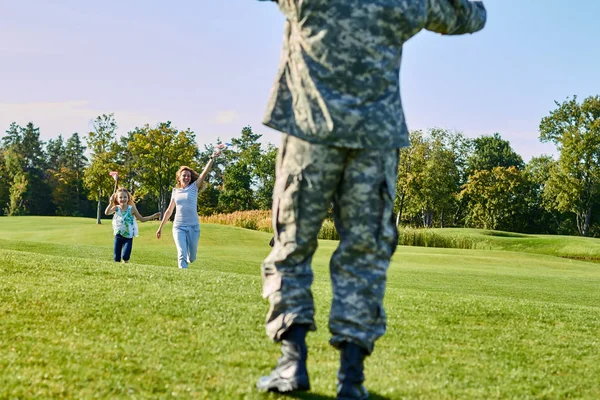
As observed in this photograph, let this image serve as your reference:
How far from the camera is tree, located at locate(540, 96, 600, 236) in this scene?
5119cm

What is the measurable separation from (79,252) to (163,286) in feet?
37.8

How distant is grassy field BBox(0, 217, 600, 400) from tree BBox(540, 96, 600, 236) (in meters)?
47.4

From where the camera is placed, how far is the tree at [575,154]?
51.2 meters

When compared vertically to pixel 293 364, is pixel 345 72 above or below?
above

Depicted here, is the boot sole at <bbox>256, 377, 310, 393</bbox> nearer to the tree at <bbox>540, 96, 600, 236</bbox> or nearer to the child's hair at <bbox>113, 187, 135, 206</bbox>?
the child's hair at <bbox>113, 187, 135, 206</bbox>

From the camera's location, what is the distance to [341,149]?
2.87 metres

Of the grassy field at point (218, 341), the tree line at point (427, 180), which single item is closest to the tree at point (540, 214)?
the tree line at point (427, 180)

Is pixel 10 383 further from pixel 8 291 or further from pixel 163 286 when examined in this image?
pixel 163 286

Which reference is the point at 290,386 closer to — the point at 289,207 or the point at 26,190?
the point at 289,207

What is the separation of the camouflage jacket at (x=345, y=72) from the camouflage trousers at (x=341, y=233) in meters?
0.09

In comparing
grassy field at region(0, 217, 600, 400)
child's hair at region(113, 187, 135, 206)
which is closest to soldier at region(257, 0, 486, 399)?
grassy field at region(0, 217, 600, 400)

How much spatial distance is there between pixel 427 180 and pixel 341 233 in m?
50.3

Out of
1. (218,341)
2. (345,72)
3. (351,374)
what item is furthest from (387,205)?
(218,341)

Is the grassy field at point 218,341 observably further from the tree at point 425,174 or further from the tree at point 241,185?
the tree at point 241,185
